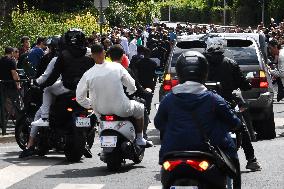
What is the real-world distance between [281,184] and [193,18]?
10754 centimetres

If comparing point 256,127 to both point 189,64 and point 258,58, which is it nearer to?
point 258,58

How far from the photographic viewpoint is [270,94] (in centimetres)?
1627

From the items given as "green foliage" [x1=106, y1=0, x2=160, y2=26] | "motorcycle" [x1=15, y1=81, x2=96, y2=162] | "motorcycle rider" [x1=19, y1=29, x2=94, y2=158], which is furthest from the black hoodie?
"green foliage" [x1=106, y1=0, x2=160, y2=26]

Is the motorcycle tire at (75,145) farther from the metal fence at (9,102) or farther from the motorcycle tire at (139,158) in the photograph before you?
the metal fence at (9,102)

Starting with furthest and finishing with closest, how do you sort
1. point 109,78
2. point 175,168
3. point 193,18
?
point 193,18 → point 109,78 → point 175,168

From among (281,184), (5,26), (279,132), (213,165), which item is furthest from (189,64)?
(5,26)

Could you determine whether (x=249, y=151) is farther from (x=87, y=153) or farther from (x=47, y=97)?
(x=47, y=97)

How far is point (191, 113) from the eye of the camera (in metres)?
7.40

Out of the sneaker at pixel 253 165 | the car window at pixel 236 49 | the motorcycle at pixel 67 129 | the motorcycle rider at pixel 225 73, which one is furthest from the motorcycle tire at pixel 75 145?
the car window at pixel 236 49

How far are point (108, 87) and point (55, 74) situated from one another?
1422mm

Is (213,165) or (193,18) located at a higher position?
(213,165)

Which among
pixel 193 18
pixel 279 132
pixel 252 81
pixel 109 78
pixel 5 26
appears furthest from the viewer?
pixel 193 18

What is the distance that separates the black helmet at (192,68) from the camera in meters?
7.49

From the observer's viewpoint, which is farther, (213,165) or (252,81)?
(252,81)
